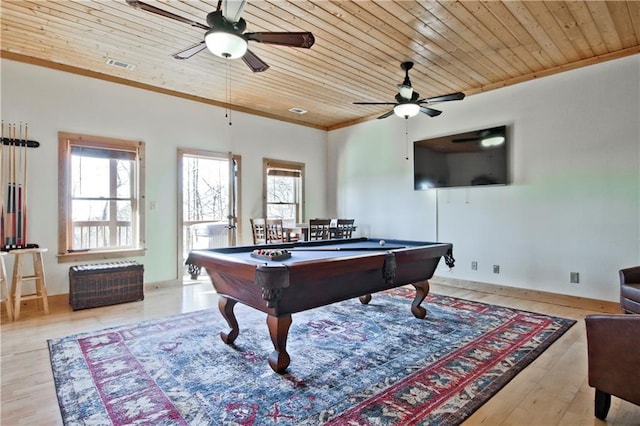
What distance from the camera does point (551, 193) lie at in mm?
4387

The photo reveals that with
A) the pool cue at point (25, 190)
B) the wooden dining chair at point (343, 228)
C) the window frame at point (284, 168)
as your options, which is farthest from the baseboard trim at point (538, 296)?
the pool cue at point (25, 190)

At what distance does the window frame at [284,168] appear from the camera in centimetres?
635

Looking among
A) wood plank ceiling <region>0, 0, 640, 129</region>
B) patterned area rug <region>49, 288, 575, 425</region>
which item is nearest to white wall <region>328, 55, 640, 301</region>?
wood plank ceiling <region>0, 0, 640, 129</region>

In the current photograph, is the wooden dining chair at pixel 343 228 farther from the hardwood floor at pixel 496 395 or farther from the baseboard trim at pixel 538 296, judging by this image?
the hardwood floor at pixel 496 395

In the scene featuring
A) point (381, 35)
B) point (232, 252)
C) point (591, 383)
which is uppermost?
point (381, 35)

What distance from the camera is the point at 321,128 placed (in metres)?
7.34

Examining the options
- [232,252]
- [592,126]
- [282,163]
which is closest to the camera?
[232,252]

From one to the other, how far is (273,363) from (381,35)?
126 inches

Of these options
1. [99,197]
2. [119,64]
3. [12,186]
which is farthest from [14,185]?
[119,64]

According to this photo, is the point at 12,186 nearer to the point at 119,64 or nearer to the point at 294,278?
the point at 119,64

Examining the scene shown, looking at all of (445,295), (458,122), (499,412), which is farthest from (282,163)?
(499,412)

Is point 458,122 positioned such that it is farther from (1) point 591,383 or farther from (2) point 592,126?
(1) point 591,383

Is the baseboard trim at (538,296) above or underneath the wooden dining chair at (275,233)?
underneath

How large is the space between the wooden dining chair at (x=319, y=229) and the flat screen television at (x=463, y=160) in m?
1.61
